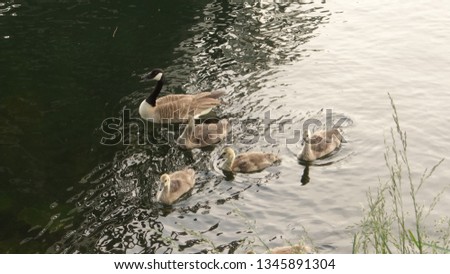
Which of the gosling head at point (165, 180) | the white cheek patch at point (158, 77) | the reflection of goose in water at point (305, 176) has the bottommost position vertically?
the reflection of goose in water at point (305, 176)

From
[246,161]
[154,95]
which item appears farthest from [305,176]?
[154,95]

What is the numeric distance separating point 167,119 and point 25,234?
5181 mm

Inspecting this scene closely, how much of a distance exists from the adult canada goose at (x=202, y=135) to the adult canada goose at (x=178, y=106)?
111 centimetres

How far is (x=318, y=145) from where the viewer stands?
12406 mm

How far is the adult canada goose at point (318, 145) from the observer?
12219 mm

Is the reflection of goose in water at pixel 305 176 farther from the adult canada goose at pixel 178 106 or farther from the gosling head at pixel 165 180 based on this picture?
the adult canada goose at pixel 178 106

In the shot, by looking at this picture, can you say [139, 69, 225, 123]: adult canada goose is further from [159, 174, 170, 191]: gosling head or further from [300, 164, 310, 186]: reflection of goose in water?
[159, 174, 170, 191]: gosling head

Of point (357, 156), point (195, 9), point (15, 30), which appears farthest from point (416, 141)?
point (15, 30)

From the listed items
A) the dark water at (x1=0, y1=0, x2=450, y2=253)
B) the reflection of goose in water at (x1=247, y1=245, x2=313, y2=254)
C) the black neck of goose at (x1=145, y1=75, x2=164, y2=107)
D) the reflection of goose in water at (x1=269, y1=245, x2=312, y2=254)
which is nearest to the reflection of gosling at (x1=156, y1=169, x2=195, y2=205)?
the dark water at (x1=0, y1=0, x2=450, y2=253)

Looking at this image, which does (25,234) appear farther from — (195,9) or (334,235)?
(195,9)

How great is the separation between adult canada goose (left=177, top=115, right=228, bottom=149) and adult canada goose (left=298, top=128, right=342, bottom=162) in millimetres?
1882

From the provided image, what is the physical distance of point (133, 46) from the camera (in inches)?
722

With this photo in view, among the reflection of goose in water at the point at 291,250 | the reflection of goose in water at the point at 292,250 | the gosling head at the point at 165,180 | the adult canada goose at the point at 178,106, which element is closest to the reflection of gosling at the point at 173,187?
the gosling head at the point at 165,180

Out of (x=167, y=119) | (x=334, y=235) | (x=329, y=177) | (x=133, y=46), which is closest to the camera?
(x=334, y=235)
